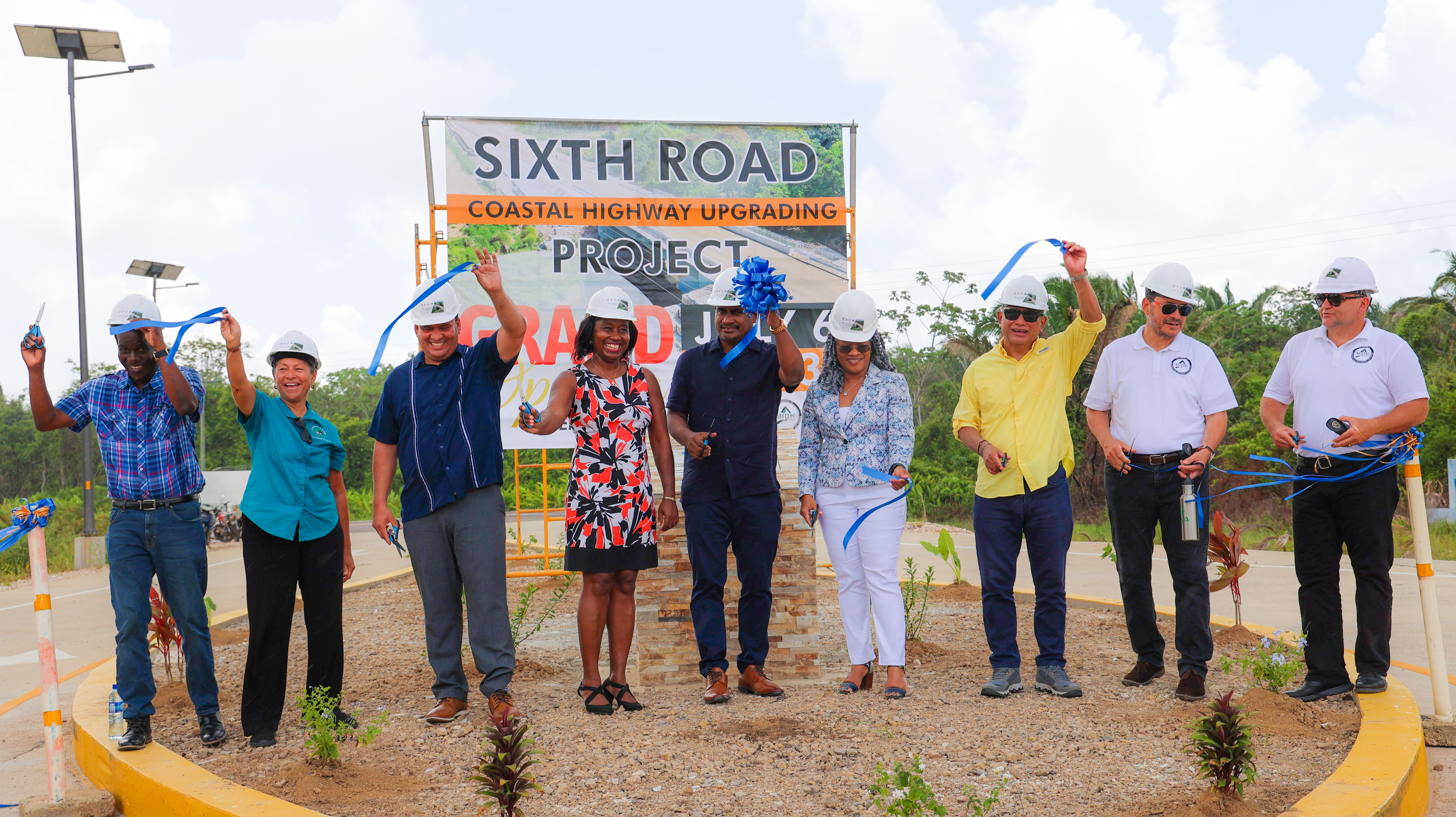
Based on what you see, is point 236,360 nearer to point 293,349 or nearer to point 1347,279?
point 293,349

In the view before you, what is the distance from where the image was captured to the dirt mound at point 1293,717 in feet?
12.9

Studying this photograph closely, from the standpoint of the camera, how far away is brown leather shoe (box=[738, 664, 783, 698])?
A: 185 inches

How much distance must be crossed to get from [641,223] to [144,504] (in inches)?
195

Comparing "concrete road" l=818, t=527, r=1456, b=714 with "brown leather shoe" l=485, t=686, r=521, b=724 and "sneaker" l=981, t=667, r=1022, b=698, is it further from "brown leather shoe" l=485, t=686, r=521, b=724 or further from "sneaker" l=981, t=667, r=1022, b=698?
"brown leather shoe" l=485, t=686, r=521, b=724

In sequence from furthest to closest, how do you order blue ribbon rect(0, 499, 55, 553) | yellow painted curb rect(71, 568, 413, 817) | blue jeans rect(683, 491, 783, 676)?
blue jeans rect(683, 491, 783, 676) < blue ribbon rect(0, 499, 55, 553) < yellow painted curb rect(71, 568, 413, 817)

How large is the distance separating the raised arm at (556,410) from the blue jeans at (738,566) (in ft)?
2.43

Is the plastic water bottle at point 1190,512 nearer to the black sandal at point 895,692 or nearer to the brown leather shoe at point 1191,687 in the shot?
the brown leather shoe at point 1191,687

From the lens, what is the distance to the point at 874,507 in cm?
472

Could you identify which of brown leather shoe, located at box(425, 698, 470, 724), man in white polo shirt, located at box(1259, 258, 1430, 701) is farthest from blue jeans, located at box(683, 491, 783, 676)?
man in white polo shirt, located at box(1259, 258, 1430, 701)

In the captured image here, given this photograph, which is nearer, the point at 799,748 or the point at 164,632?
the point at 799,748

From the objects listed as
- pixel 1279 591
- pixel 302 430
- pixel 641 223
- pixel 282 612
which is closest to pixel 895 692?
pixel 282 612

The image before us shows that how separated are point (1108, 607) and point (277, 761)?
574cm

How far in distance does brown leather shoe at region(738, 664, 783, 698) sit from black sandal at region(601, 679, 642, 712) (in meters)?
0.51

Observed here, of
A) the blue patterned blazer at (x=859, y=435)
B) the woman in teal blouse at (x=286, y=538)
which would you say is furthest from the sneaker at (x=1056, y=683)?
the woman in teal blouse at (x=286, y=538)
